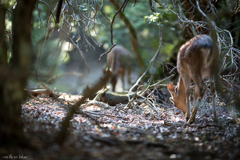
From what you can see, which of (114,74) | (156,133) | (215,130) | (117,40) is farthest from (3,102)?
(117,40)

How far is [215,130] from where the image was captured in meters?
4.14

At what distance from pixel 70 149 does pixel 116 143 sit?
62cm

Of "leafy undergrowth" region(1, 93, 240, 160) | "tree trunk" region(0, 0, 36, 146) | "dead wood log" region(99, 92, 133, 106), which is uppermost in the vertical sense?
"tree trunk" region(0, 0, 36, 146)

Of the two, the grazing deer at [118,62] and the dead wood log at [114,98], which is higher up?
the grazing deer at [118,62]

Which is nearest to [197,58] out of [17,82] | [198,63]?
[198,63]

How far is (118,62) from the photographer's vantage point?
10906 mm

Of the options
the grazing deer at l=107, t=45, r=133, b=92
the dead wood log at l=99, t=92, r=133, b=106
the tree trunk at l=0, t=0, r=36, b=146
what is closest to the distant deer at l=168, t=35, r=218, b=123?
the dead wood log at l=99, t=92, r=133, b=106

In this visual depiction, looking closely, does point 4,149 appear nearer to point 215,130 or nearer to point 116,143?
point 116,143

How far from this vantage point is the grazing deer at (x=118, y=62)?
10797 mm

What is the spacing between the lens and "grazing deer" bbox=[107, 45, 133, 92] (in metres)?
10.8

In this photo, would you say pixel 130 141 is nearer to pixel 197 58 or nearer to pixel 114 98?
pixel 197 58

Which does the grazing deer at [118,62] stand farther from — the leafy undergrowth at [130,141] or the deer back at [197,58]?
the leafy undergrowth at [130,141]

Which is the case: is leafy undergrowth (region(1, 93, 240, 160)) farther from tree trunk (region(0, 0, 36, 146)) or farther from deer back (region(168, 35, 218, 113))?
deer back (region(168, 35, 218, 113))

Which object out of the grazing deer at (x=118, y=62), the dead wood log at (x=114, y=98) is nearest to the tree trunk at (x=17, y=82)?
the dead wood log at (x=114, y=98)
